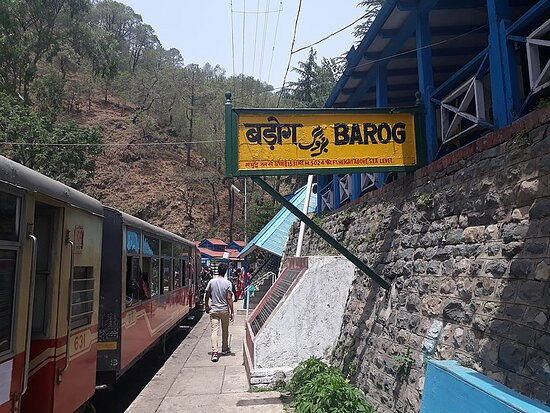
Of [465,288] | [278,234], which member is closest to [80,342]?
[465,288]

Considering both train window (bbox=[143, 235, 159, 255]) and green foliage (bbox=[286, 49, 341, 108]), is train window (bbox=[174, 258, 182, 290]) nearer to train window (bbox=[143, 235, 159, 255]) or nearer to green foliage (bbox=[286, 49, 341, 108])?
train window (bbox=[143, 235, 159, 255])

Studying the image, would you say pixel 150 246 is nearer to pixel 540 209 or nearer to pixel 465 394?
pixel 465 394

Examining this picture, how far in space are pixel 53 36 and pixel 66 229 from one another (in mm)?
35822

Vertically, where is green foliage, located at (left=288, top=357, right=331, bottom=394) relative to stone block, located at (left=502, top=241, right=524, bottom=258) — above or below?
below

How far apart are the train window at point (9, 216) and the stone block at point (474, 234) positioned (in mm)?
3897

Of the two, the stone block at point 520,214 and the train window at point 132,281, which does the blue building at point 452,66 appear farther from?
the train window at point 132,281

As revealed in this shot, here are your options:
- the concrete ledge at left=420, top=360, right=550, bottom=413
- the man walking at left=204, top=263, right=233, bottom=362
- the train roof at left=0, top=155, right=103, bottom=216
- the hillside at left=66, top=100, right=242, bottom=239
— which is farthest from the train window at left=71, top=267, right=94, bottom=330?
the hillside at left=66, top=100, right=242, bottom=239

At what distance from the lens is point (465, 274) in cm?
452

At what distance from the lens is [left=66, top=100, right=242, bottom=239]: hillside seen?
151 ft

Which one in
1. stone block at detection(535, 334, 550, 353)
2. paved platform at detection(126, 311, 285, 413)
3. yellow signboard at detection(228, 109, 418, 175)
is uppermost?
yellow signboard at detection(228, 109, 418, 175)

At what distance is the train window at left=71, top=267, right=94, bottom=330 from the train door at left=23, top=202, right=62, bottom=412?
481 mm

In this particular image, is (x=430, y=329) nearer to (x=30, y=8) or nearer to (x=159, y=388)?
(x=159, y=388)

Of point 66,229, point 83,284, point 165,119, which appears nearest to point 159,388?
point 83,284

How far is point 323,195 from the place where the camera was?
1348 centimetres
